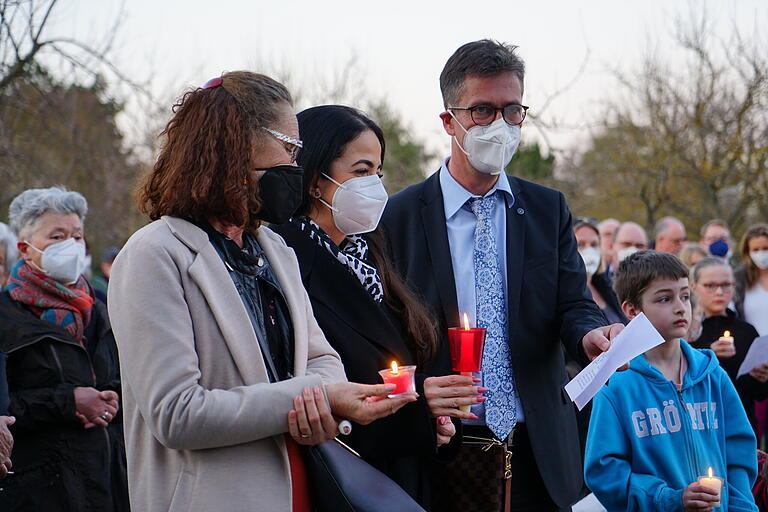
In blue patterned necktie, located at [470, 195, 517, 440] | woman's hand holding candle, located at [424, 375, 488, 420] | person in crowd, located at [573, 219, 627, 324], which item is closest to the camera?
woman's hand holding candle, located at [424, 375, 488, 420]

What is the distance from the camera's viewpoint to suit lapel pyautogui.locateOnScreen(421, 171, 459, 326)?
3.77 meters

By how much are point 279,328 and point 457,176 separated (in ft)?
5.40

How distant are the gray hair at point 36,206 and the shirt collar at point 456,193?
236 centimetres

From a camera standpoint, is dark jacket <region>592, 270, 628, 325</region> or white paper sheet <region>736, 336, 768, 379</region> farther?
dark jacket <region>592, 270, 628, 325</region>

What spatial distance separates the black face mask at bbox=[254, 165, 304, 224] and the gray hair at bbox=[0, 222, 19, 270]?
11.6 ft

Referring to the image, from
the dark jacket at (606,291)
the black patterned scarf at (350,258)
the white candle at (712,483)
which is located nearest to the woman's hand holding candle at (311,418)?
the black patterned scarf at (350,258)

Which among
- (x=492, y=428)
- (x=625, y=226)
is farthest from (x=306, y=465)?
(x=625, y=226)

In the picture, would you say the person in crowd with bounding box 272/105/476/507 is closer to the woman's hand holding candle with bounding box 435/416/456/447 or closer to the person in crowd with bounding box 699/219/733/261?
the woman's hand holding candle with bounding box 435/416/456/447

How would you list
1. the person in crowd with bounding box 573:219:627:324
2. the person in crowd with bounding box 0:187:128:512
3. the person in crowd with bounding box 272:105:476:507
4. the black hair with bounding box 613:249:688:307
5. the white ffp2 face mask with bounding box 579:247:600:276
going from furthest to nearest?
the white ffp2 face mask with bounding box 579:247:600:276 < the person in crowd with bounding box 573:219:627:324 < the person in crowd with bounding box 0:187:128:512 < the black hair with bounding box 613:249:688:307 < the person in crowd with bounding box 272:105:476:507

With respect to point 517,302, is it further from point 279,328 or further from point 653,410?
point 279,328

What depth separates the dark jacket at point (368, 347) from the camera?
3172mm

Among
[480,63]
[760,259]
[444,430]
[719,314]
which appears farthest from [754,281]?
[444,430]

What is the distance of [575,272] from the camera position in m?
3.93

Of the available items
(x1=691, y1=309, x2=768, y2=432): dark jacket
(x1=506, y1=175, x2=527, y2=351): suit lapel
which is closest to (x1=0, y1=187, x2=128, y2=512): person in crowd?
(x1=506, y1=175, x2=527, y2=351): suit lapel
